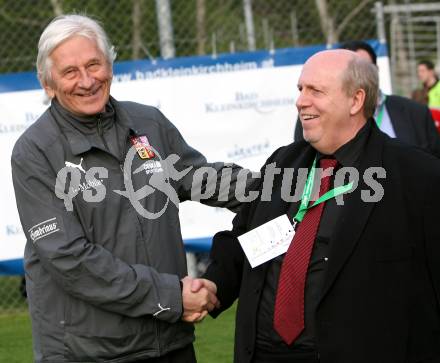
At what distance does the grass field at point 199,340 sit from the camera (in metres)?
7.42

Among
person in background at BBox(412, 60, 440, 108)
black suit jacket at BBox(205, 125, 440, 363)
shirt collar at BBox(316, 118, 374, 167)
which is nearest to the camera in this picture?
black suit jacket at BBox(205, 125, 440, 363)

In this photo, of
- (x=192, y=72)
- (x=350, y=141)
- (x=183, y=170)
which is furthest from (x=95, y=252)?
(x=192, y=72)

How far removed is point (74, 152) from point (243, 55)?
5211 millimetres

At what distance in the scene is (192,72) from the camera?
28.8 feet

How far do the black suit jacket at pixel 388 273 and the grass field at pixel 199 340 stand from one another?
3.50 m

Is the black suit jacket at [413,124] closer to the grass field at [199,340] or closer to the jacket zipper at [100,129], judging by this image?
the grass field at [199,340]

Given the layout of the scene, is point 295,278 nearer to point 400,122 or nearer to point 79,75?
point 79,75

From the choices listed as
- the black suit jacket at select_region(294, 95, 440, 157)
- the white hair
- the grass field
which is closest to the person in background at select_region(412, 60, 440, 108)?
the grass field

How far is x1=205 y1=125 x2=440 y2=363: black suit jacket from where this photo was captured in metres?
3.80

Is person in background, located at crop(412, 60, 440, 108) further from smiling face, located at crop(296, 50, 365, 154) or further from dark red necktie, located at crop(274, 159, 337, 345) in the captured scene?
dark red necktie, located at crop(274, 159, 337, 345)

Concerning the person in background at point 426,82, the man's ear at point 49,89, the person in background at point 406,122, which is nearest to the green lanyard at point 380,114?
the person in background at point 406,122

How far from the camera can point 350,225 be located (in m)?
3.85

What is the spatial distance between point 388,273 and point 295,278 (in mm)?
390

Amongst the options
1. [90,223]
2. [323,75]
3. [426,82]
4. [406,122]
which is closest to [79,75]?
[90,223]
